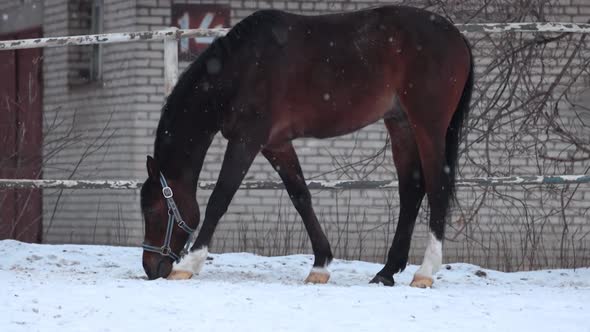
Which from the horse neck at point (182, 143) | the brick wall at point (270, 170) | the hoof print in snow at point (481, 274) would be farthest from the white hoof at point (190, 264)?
the brick wall at point (270, 170)

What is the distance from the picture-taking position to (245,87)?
21.2 feet

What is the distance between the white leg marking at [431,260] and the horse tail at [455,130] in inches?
13.2

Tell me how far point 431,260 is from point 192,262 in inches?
50.2

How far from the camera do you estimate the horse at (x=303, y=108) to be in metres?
6.43

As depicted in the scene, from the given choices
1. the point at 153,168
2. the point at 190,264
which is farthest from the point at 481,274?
the point at 153,168

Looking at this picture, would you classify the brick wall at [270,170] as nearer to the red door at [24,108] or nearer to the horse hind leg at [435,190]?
the red door at [24,108]

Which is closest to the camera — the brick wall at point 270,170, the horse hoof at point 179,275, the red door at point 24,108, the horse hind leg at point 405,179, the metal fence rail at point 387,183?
the horse hoof at point 179,275

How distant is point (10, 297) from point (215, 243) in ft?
20.8

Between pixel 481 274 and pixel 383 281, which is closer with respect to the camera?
pixel 383 281

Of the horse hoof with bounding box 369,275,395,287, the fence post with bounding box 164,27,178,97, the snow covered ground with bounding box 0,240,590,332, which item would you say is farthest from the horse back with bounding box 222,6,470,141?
the fence post with bounding box 164,27,178,97

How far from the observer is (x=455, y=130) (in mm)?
6836

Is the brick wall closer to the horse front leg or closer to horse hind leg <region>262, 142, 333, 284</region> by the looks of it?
horse hind leg <region>262, 142, 333, 284</region>

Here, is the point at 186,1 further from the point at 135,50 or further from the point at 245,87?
the point at 245,87

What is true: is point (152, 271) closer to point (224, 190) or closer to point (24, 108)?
point (224, 190)
